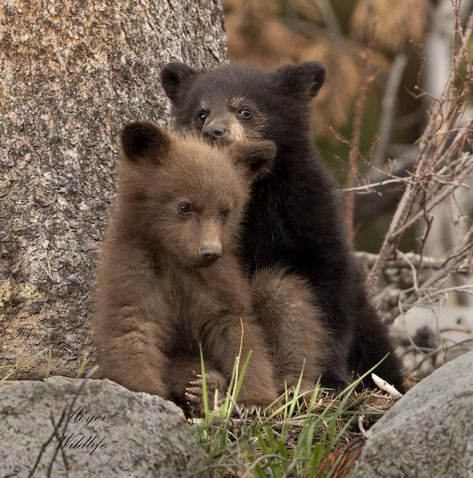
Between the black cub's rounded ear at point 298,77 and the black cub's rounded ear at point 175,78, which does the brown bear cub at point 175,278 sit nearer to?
the black cub's rounded ear at point 175,78

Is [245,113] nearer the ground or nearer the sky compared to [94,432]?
nearer the sky

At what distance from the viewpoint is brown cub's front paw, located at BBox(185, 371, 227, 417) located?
461cm

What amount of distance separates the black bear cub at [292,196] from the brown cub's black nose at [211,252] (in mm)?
925

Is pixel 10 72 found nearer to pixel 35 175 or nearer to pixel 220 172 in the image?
pixel 35 175

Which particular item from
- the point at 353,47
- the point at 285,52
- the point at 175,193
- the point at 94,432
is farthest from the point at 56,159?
the point at 353,47

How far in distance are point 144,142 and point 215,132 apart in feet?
2.73

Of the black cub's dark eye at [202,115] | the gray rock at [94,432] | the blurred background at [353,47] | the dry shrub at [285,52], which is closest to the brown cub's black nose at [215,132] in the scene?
the black cub's dark eye at [202,115]

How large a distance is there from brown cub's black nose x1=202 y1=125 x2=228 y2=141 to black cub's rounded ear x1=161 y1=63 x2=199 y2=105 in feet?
1.48

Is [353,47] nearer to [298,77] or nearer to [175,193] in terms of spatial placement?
[298,77]

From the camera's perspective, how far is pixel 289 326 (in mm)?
5207

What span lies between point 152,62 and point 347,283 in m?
1.55

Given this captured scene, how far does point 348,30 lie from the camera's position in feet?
59.6

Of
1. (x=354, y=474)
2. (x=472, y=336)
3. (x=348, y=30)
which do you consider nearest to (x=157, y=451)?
(x=354, y=474)

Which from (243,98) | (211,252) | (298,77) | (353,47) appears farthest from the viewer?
(353,47)
